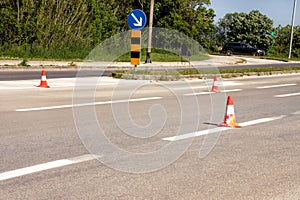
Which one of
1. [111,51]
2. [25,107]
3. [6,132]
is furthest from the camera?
[111,51]

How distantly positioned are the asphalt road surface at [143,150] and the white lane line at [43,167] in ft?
0.04

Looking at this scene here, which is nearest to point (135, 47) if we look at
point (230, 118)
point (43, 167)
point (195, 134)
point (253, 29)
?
point (230, 118)

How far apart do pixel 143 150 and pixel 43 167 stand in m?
1.57

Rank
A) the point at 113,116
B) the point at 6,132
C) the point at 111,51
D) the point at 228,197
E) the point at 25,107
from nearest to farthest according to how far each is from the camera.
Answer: the point at 228,197 < the point at 6,132 < the point at 113,116 < the point at 25,107 < the point at 111,51

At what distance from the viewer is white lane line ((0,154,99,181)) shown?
516cm

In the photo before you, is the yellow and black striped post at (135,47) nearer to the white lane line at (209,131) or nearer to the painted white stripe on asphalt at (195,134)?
the white lane line at (209,131)

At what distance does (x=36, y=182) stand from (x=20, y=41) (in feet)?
88.3

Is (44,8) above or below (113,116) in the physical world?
above

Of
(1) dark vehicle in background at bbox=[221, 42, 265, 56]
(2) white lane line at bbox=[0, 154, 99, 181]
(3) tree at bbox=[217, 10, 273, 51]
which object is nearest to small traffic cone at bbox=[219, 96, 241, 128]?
(2) white lane line at bbox=[0, 154, 99, 181]

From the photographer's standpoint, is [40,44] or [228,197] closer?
[228,197]

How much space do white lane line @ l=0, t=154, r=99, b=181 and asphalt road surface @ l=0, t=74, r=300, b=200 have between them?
0.01 meters

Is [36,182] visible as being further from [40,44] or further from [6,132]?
[40,44]

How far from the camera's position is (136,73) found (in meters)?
19.5

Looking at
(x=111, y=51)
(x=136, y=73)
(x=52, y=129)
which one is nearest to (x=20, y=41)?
(x=111, y=51)
